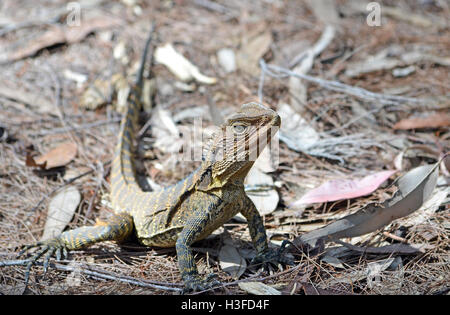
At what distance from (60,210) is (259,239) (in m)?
2.47

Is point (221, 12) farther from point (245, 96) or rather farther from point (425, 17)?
point (425, 17)

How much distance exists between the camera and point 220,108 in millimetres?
6438

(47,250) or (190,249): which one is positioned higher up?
(190,249)

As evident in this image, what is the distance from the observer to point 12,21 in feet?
25.5

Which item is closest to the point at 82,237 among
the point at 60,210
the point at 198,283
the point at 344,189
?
the point at 60,210

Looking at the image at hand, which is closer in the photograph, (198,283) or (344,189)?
(198,283)

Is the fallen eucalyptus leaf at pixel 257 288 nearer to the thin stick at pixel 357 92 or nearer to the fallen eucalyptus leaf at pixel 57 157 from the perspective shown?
the fallen eucalyptus leaf at pixel 57 157

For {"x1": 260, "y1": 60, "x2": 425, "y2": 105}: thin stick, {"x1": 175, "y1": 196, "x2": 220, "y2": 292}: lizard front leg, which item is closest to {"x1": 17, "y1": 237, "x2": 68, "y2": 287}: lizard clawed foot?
{"x1": 175, "y1": 196, "x2": 220, "y2": 292}: lizard front leg

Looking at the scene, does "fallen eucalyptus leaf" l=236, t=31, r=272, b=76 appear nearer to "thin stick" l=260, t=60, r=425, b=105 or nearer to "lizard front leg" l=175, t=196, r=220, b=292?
"thin stick" l=260, t=60, r=425, b=105

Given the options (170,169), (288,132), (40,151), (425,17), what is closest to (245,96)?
(288,132)

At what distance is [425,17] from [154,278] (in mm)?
7464

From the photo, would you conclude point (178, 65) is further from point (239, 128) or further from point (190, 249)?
point (190, 249)

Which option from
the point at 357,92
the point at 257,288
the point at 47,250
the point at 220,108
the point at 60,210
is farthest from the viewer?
the point at 220,108

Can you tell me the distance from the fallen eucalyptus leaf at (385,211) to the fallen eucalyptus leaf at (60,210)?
9.10ft
